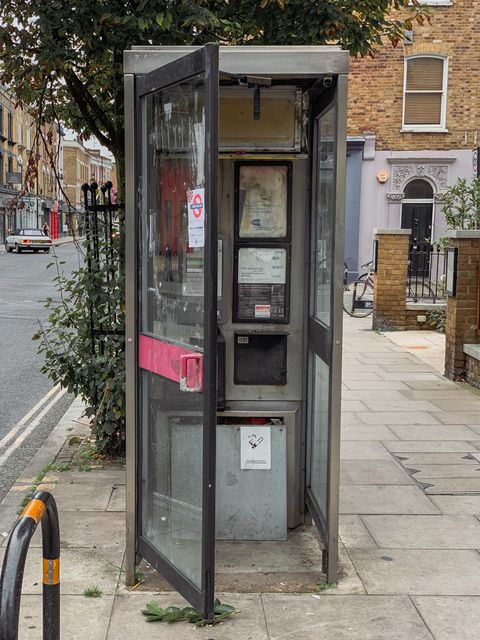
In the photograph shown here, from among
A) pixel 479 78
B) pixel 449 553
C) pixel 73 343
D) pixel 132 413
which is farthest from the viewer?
pixel 479 78

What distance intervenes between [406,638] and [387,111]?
2024cm

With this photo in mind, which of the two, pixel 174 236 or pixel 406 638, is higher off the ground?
pixel 174 236

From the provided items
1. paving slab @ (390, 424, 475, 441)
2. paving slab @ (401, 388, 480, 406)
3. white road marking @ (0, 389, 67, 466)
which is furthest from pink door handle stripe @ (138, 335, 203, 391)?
paving slab @ (401, 388, 480, 406)

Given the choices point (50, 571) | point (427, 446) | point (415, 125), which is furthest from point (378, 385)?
point (415, 125)

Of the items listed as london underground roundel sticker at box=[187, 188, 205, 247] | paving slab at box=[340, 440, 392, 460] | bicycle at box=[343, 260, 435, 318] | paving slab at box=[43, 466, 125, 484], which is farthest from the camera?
bicycle at box=[343, 260, 435, 318]

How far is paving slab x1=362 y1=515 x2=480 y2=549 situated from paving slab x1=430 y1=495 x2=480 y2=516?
12 cm

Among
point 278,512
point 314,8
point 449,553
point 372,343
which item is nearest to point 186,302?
point 278,512

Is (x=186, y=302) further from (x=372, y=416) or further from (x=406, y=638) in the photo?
(x=372, y=416)

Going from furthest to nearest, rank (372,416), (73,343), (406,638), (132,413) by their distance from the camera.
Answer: (372,416) < (73,343) < (132,413) < (406,638)

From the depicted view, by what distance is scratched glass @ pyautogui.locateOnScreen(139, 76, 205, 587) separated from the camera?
3.56 m

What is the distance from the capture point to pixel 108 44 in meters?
5.41

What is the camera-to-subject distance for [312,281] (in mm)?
4738

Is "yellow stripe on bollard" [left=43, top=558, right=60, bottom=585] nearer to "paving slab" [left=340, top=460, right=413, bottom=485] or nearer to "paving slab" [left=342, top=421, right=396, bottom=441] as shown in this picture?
"paving slab" [left=340, top=460, right=413, bottom=485]

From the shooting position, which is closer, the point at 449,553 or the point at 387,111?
the point at 449,553
